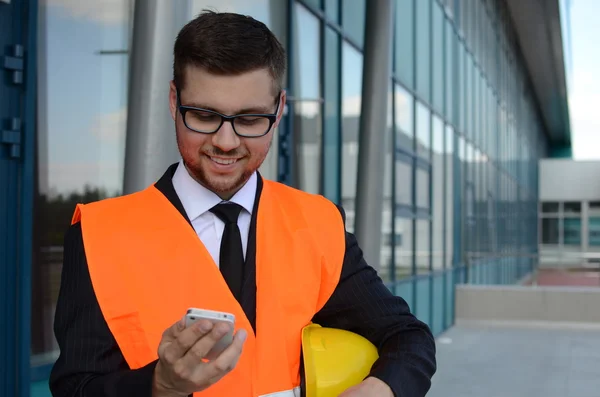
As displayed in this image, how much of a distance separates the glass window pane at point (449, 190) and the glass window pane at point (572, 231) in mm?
27970

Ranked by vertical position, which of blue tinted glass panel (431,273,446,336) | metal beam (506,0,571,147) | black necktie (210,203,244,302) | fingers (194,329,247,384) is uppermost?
metal beam (506,0,571,147)

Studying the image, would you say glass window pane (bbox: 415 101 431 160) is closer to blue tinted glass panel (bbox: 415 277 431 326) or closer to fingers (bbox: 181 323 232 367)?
blue tinted glass panel (bbox: 415 277 431 326)

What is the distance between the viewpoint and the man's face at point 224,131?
1.53 metres

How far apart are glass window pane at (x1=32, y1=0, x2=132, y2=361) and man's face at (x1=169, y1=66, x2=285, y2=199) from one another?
2.29 meters

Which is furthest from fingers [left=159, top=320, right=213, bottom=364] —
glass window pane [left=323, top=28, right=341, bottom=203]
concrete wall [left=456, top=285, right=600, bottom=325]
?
concrete wall [left=456, top=285, right=600, bottom=325]

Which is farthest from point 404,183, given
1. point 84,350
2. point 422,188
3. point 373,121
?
point 84,350

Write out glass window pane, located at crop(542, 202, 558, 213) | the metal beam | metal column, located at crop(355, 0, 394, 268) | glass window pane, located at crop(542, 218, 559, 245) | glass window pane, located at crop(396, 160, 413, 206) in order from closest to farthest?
metal column, located at crop(355, 0, 394, 268) → glass window pane, located at crop(396, 160, 413, 206) → the metal beam → glass window pane, located at crop(542, 202, 558, 213) → glass window pane, located at crop(542, 218, 559, 245)

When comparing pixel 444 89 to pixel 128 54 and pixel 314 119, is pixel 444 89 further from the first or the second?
pixel 128 54

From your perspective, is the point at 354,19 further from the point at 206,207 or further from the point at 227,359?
the point at 227,359

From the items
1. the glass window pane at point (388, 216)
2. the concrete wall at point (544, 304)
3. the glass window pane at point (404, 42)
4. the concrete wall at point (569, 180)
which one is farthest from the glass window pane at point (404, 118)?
the concrete wall at point (569, 180)

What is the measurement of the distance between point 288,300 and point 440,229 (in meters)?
12.8

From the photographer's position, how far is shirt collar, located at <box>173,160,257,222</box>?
1.71m

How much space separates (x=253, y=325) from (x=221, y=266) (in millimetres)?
137

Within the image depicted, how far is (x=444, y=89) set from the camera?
576 inches
